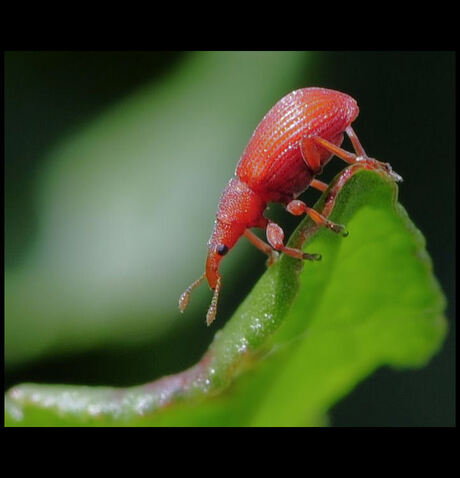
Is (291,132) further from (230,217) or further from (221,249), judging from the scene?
(221,249)

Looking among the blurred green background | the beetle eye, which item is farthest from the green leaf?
the blurred green background

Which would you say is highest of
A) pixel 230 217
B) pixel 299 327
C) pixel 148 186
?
pixel 299 327

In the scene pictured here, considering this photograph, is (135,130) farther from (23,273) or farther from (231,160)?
(23,273)

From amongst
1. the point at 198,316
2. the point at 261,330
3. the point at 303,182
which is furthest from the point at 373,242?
the point at 198,316

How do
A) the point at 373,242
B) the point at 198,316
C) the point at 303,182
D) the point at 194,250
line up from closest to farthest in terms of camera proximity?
the point at 373,242 < the point at 303,182 < the point at 198,316 < the point at 194,250

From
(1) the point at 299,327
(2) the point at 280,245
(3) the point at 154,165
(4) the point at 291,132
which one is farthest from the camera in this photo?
(3) the point at 154,165

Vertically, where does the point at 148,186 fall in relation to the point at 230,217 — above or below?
below

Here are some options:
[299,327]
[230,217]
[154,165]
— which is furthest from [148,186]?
[299,327]

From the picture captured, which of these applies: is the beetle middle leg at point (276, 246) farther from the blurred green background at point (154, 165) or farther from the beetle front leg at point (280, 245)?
the blurred green background at point (154, 165)

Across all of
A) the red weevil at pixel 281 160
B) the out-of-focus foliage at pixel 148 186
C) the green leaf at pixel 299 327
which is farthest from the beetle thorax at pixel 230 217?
the green leaf at pixel 299 327
